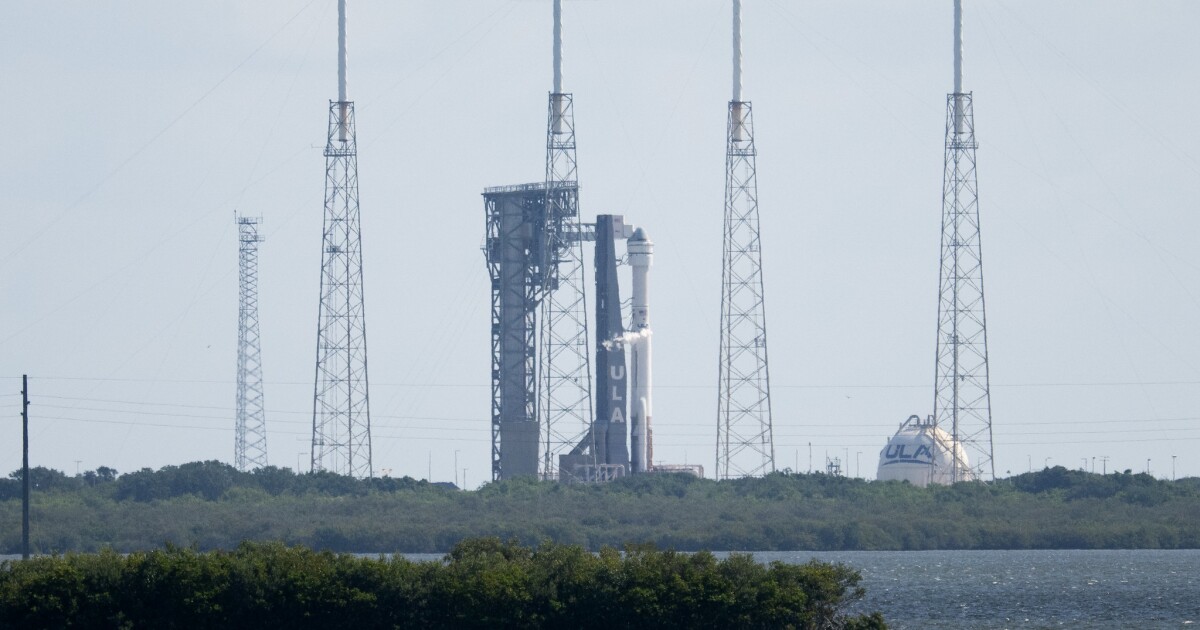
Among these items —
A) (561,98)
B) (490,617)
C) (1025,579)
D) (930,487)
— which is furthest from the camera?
(930,487)

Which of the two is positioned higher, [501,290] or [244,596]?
[501,290]

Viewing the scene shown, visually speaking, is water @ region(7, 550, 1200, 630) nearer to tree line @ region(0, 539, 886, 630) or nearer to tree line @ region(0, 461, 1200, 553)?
tree line @ region(0, 461, 1200, 553)

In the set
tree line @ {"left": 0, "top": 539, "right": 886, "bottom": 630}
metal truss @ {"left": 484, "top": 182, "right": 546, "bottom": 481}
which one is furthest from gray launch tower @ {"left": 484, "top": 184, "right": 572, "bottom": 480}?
tree line @ {"left": 0, "top": 539, "right": 886, "bottom": 630}

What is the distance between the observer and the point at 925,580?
91812 millimetres

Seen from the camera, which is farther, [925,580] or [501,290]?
[501,290]

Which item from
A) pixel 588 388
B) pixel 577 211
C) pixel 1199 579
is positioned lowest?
pixel 1199 579

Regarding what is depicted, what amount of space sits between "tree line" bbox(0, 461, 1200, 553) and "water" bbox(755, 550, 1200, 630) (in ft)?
4.93

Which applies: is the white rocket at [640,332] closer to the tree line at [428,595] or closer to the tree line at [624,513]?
the tree line at [624,513]

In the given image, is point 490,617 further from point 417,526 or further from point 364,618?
point 417,526

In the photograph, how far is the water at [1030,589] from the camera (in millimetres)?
70000

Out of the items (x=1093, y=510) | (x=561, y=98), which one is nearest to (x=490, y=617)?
(x=561, y=98)

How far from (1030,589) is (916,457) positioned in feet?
131

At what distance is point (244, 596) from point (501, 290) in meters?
66.0

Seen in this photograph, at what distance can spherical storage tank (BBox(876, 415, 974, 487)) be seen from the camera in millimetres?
119688
